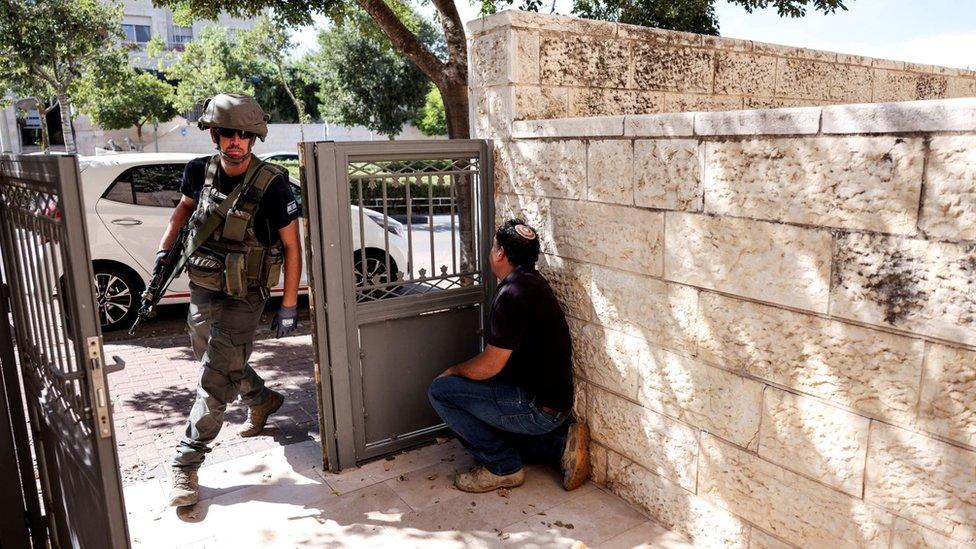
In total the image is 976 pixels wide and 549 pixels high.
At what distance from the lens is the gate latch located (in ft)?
6.54

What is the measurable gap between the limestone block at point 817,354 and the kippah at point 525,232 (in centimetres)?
100

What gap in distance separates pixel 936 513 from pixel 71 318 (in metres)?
2.75

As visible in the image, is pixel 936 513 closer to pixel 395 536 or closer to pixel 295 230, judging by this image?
pixel 395 536

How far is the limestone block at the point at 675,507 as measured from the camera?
3.05 metres

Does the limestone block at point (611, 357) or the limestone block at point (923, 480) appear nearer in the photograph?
the limestone block at point (923, 480)

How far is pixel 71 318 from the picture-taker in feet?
6.68

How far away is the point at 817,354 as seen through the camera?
2.54m

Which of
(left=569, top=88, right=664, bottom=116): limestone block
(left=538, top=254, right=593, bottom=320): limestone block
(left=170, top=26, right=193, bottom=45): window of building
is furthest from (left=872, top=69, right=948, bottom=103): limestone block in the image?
(left=170, top=26, right=193, bottom=45): window of building

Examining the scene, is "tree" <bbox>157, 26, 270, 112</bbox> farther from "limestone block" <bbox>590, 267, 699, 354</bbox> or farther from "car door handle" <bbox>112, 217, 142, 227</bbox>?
"limestone block" <bbox>590, 267, 699, 354</bbox>

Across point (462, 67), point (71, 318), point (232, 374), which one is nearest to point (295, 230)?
point (232, 374)

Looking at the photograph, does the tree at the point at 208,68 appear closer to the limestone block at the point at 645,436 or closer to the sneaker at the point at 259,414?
the sneaker at the point at 259,414

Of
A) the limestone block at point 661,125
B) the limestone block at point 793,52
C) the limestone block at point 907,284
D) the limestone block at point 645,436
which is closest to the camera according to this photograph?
the limestone block at point 907,284

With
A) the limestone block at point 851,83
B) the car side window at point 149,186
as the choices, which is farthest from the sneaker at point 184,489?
the limestone block at point 851,83

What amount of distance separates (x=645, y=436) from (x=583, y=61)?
7.27 ft
